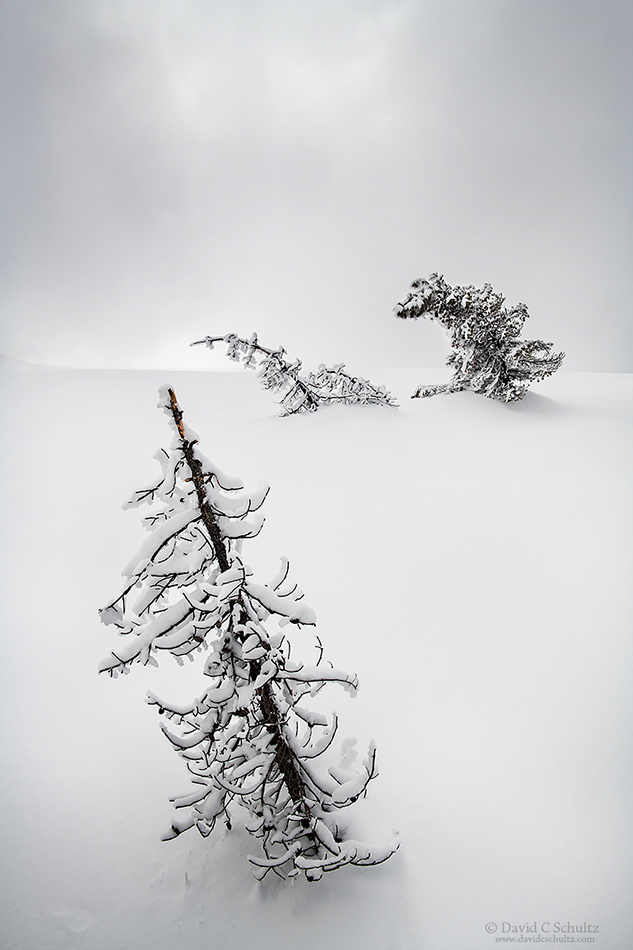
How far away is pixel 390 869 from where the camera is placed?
3.47 meters

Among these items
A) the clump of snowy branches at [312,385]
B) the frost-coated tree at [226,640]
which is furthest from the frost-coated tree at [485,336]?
the frost-coated tree at [226,640]

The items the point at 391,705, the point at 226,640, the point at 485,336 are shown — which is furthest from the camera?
the point at 485,336

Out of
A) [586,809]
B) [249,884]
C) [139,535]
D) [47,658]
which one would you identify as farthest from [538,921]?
[139,535]

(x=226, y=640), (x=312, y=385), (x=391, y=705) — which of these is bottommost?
(x=391, y=705)

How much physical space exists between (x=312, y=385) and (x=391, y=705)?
30.4 ft

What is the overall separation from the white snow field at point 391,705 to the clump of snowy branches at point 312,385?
2697 mm

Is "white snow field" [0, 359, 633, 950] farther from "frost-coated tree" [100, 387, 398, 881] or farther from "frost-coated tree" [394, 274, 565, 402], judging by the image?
"frost-coated tree" [394, 274, 565, 402]

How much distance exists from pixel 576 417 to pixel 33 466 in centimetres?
1493

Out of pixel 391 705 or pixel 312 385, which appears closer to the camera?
pixel 391 705

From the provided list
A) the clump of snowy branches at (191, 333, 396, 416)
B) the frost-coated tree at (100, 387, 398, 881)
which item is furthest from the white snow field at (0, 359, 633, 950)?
the clump of snowy branches at (191, 333, 396, 416)

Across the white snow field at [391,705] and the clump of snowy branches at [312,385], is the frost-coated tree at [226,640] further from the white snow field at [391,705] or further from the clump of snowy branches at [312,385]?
the clump of snowy branches at [312,385]

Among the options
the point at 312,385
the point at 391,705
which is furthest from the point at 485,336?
the point at 391,705

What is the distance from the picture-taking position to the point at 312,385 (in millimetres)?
12094

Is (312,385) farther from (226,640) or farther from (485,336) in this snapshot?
(226,640)
